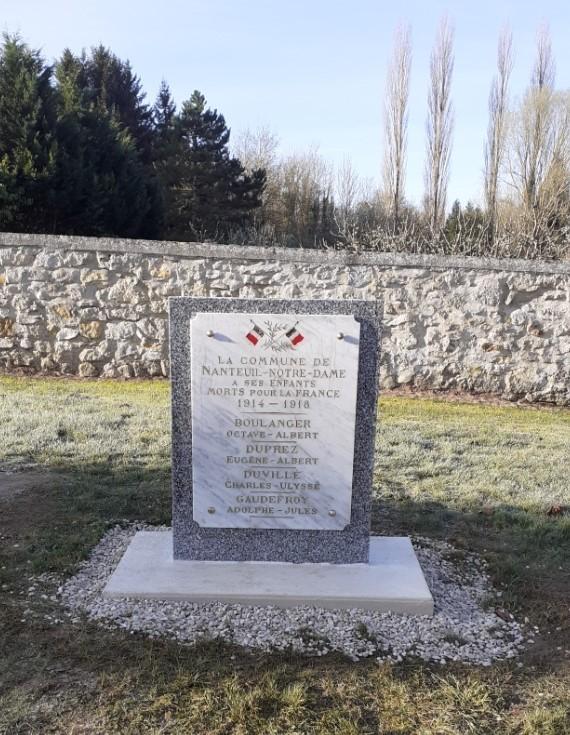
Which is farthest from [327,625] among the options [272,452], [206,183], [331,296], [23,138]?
[206,183]

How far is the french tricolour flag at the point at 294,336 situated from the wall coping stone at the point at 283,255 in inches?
192

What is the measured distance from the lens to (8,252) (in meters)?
8.40

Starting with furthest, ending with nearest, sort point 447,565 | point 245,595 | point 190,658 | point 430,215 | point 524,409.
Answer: point 430,215 < point 524,409 < point 447,565 < point 245,595 < point 190,658

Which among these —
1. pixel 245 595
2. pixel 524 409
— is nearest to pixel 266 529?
pixel 245 595

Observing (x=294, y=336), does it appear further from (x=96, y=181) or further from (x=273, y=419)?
(x=96, y=181)

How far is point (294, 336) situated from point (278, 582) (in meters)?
1.21

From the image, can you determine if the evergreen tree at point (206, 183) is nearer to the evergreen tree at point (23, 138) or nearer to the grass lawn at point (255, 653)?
the evergreen tree at point (23, 138)

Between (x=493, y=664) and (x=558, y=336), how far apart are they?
6079 mm

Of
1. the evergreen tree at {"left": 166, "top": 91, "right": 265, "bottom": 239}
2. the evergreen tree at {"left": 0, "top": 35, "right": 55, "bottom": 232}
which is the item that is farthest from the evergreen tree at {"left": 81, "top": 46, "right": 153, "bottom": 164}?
the evergreen tree at {"left": 0, "top": 35, "right": 55, "bottom": 232}

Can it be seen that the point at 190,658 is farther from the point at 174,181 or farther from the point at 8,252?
the point at 174,181

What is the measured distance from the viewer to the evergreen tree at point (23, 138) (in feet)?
35.7

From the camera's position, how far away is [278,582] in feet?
10.9

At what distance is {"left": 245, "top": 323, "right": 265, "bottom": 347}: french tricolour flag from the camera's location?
341 cm

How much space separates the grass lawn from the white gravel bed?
0.28 ft
